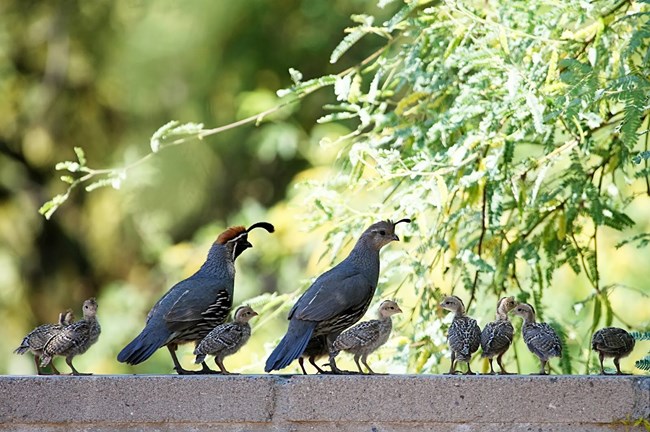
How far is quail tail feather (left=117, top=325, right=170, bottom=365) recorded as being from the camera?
4047 mm

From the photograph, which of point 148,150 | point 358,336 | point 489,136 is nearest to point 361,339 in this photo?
point 358,336

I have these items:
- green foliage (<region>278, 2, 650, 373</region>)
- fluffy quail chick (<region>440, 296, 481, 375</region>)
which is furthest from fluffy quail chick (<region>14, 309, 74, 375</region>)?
green foliage (<region>278, 2, 650, 373</region>)

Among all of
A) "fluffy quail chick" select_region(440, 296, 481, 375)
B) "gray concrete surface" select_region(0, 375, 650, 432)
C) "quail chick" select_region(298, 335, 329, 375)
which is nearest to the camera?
"gray concrete surface" select_region(0, 375, 650, 432)

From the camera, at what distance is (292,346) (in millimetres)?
4051

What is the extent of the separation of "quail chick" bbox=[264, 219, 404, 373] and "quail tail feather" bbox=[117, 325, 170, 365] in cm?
39

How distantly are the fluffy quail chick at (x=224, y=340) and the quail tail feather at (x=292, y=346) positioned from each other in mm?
143

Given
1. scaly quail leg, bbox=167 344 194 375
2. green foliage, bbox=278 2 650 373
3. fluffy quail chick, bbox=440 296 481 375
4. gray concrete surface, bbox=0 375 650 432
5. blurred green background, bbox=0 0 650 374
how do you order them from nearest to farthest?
gray concrete surface, bbox=0 375 650 432, fluffy quail chick, bbox=440 296 481 375, scaly quail leg, bbox=167 344 194 375, green foliage, bbox=278 2 650 373, blurred green background, bbox=0 0 650 374

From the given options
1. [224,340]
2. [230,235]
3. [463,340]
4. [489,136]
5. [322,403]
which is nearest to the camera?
[322,403]

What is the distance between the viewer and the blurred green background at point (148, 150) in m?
8.59

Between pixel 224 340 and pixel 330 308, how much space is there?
1.23 ft

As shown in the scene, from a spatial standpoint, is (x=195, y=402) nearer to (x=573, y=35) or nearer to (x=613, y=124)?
(x=573, y=35)

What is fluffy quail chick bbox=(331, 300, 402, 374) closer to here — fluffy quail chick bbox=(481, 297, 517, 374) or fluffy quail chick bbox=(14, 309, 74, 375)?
fluffy quail chick bbox=(481, 297, 517, 374)

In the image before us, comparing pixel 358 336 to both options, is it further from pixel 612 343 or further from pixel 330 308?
pixel 612 343

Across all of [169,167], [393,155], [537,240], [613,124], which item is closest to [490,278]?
[537,240]
